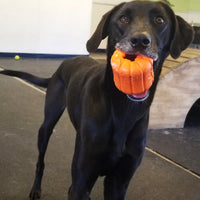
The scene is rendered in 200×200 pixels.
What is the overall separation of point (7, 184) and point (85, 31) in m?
6.42

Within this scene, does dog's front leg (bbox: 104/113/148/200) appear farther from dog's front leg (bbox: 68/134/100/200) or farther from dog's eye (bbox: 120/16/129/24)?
dog's eye (bbox: 120/16/129/24)

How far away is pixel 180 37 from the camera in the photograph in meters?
1.59

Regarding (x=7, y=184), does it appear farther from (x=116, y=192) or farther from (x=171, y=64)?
(x=171, y=64)

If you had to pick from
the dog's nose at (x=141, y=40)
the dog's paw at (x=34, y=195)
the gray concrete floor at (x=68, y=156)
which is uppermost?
the dog's nose at (x=141, y=40)

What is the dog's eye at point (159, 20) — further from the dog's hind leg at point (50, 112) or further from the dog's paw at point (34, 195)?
the dog's paw at point (34, 195)

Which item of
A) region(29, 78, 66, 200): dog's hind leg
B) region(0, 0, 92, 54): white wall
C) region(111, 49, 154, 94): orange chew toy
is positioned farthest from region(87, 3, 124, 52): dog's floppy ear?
region(0, 0, 92, 54): white wall

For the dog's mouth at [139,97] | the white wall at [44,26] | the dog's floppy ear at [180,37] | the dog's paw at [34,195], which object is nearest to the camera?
the dog's mouth at [139,97]

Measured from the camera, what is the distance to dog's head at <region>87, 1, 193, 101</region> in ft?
4.29

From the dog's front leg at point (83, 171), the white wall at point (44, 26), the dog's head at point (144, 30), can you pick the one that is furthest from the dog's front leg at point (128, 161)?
the white wall at point (44, 26)

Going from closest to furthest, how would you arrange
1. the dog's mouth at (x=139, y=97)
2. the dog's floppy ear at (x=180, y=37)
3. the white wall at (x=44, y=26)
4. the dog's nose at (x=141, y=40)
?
1. the dog's nose at (x=141, y=40)
2. the dog's mouth at (x=139, y=97)
3. the dog's floppy ear at (x=180, y=37)
4. the white wall at (x=44, y=26)

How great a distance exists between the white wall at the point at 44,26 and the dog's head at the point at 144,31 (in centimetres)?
602

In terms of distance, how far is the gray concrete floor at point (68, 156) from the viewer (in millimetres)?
2332

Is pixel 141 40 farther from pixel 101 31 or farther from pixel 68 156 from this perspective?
pixel 68 156

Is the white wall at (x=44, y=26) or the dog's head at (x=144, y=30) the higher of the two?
the dog's head at (x=144, y=30)
